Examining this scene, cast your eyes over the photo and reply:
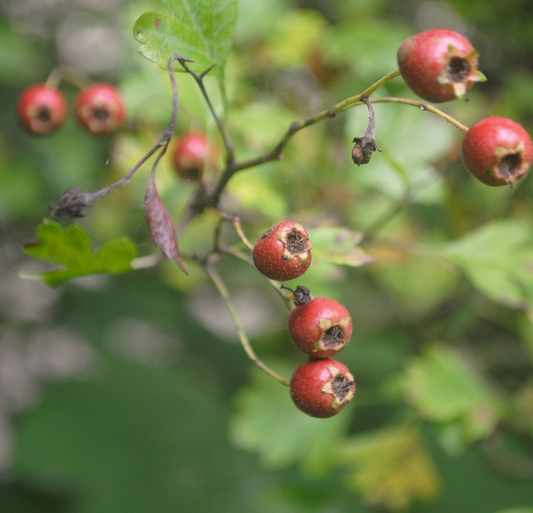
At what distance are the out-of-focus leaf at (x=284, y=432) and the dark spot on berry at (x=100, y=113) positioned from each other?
0.76m

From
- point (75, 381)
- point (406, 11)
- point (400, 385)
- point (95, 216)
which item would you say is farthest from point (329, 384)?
point (406, 11)

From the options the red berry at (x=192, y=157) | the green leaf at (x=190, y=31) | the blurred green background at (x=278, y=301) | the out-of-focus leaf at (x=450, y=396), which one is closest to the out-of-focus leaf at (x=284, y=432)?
the blurred green background at (x=278, y=301)

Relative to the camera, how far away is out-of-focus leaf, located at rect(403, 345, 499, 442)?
1159 mm

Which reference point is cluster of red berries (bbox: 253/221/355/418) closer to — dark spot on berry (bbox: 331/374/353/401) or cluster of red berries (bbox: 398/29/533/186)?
dark spot on berry (bbox: 331/374/353/401)

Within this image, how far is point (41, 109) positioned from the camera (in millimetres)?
971

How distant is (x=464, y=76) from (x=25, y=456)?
1.83 metres

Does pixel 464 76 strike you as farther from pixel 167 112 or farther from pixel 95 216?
pixel 95 216

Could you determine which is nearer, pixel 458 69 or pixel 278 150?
pixel 458 69

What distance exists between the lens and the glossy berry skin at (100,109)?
0.96m

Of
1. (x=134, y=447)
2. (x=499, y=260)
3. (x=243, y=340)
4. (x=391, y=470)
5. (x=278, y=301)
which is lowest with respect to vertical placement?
(x=134, y=447)

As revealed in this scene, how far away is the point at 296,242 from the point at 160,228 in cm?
15

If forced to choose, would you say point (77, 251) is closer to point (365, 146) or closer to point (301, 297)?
point (301, 297)

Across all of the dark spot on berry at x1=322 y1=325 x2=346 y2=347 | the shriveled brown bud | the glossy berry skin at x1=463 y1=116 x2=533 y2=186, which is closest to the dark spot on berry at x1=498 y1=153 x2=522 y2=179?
the glossy berry skin at x1=463 y1=116 x2=533 y2=186

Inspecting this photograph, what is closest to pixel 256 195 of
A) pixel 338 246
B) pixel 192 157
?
pixel 192 157
